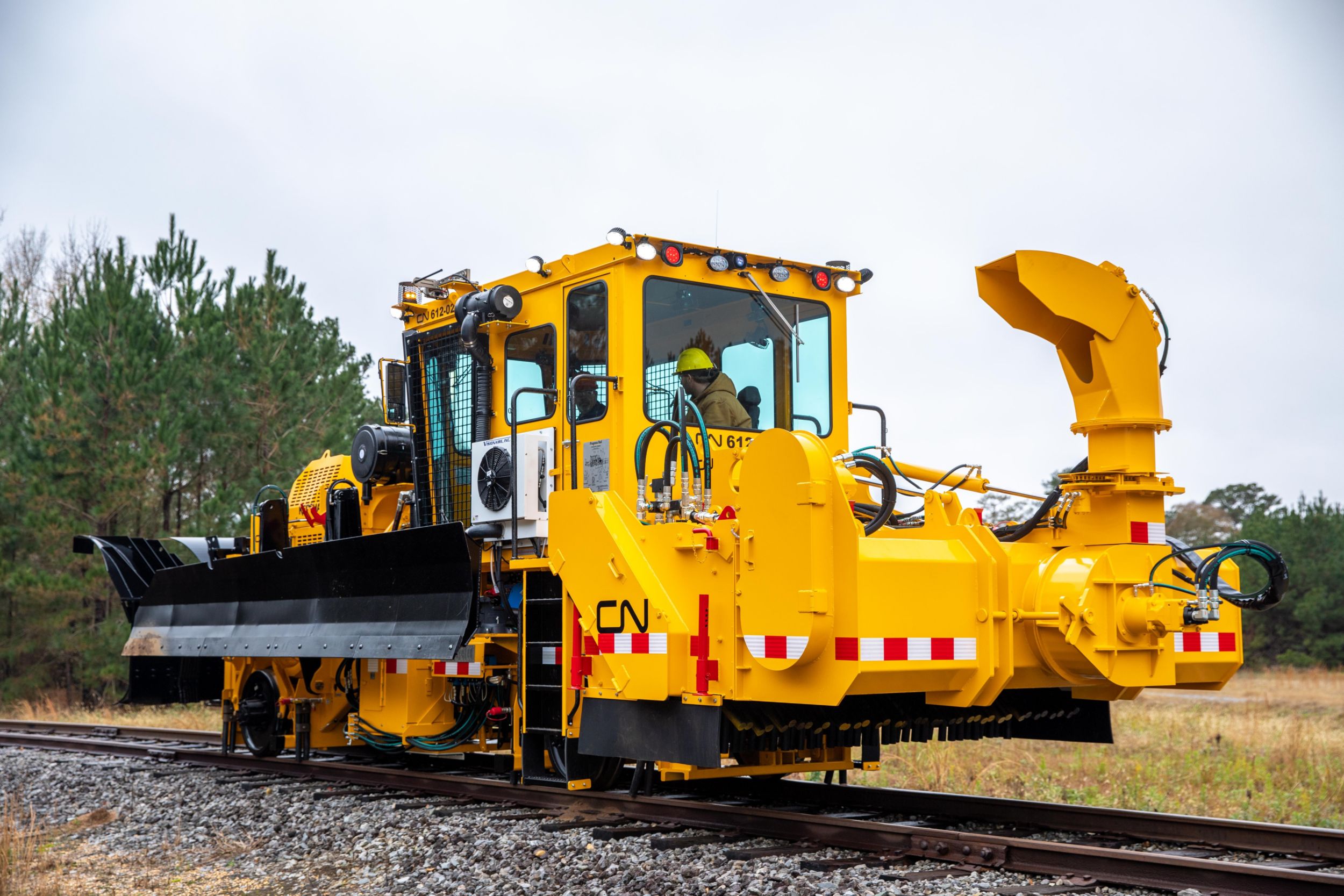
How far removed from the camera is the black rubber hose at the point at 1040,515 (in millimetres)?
5996

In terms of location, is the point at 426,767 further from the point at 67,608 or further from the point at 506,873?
the point at 67,608

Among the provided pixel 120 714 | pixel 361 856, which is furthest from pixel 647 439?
pixel 120 714

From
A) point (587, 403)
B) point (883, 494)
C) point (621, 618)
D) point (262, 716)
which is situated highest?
point (587, 403)

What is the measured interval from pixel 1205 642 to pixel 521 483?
151 inches

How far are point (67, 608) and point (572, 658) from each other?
1613 centimetres

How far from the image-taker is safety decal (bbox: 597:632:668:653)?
5984 millimetres

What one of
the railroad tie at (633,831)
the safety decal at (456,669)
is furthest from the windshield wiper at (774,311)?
the railroad tie at (633,831)

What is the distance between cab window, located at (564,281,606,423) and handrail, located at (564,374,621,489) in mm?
41

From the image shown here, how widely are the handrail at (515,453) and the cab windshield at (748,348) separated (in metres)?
0.69

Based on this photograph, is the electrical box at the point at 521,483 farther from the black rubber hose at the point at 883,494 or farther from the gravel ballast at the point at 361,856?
the black rubber hose at the point at 883,494

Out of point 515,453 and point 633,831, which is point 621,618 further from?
point 515,453

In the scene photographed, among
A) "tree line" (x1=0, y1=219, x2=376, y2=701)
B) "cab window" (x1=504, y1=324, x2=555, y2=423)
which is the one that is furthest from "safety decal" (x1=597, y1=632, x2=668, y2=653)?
"tree line" (x1=0, y1=219, x2=376, y2=701)

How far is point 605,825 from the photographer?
22.1 ft

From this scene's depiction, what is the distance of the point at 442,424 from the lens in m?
8.55
